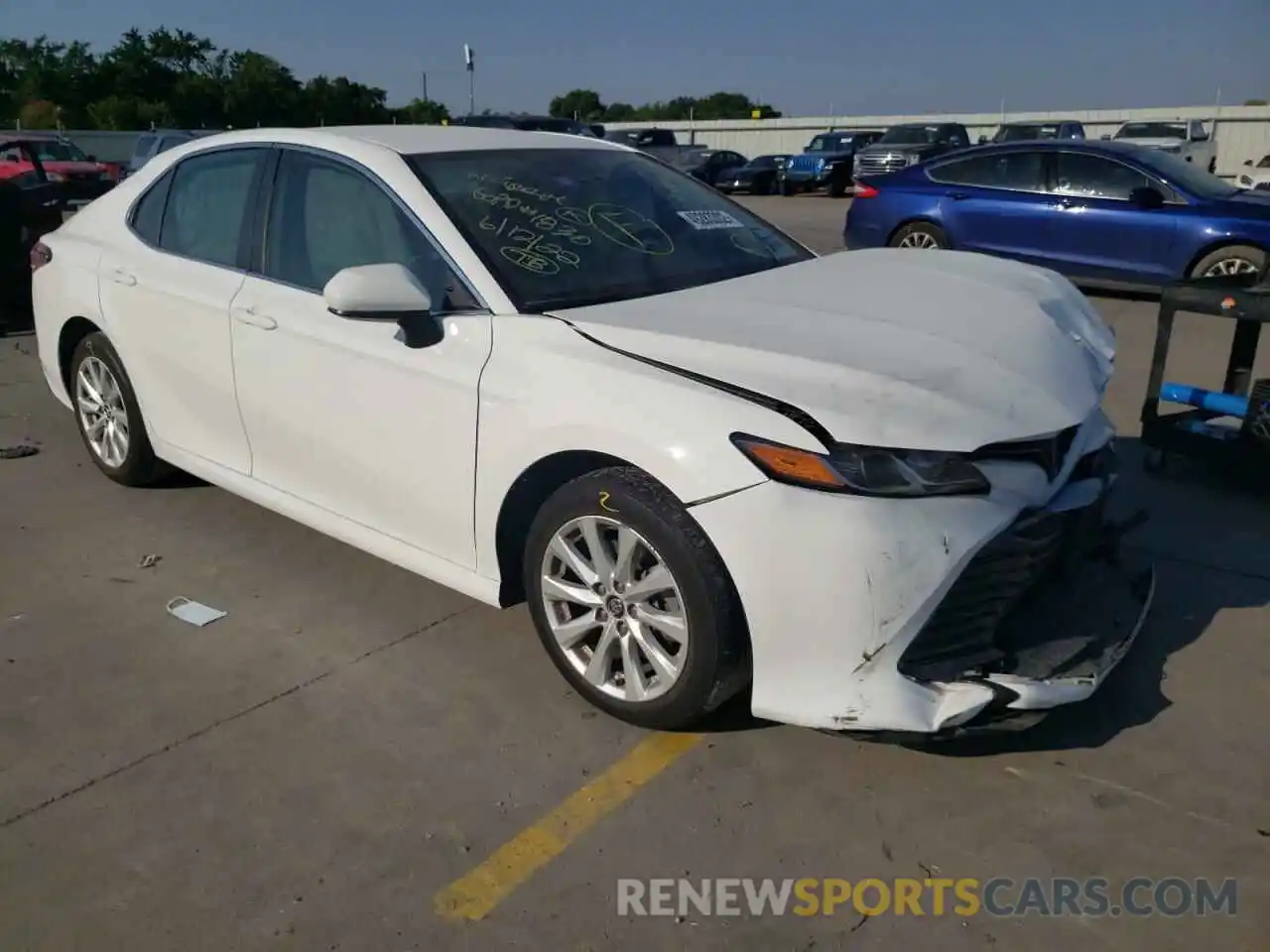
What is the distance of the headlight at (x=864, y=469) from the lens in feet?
8.43

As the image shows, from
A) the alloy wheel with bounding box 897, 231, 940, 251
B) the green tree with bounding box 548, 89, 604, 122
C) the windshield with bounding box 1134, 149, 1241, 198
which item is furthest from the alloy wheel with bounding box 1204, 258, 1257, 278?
the green tree with bounding box 548, 89, 604, 122

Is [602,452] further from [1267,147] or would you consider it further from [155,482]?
[1267,147]

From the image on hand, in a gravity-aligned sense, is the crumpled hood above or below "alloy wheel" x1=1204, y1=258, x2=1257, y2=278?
above

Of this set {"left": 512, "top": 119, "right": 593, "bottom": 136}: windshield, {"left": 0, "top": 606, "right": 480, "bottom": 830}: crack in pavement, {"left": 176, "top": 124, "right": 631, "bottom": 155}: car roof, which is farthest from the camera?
{"left": 512, "top": 119, "right": 593, "bottom": 136}: windshield

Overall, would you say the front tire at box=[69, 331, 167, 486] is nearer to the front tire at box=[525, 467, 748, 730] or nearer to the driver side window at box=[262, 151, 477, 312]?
the driver side window at box=[262, 151, 477, 312]

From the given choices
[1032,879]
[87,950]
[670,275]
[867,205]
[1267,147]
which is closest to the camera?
[87,950]

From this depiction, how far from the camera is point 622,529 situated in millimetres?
2883

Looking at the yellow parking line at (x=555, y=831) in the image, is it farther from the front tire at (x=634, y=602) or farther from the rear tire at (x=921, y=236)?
the rear tire at (x=921, y=236)

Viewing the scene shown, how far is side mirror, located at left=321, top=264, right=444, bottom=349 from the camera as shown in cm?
310

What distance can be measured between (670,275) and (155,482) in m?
2.90

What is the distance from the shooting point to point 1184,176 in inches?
393

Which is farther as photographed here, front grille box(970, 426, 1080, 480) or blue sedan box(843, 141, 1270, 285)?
blue sedan box(843, 141, 1270, 285)

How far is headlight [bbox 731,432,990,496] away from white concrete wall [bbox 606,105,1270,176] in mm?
30907

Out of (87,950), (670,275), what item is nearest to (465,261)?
(670,275)
